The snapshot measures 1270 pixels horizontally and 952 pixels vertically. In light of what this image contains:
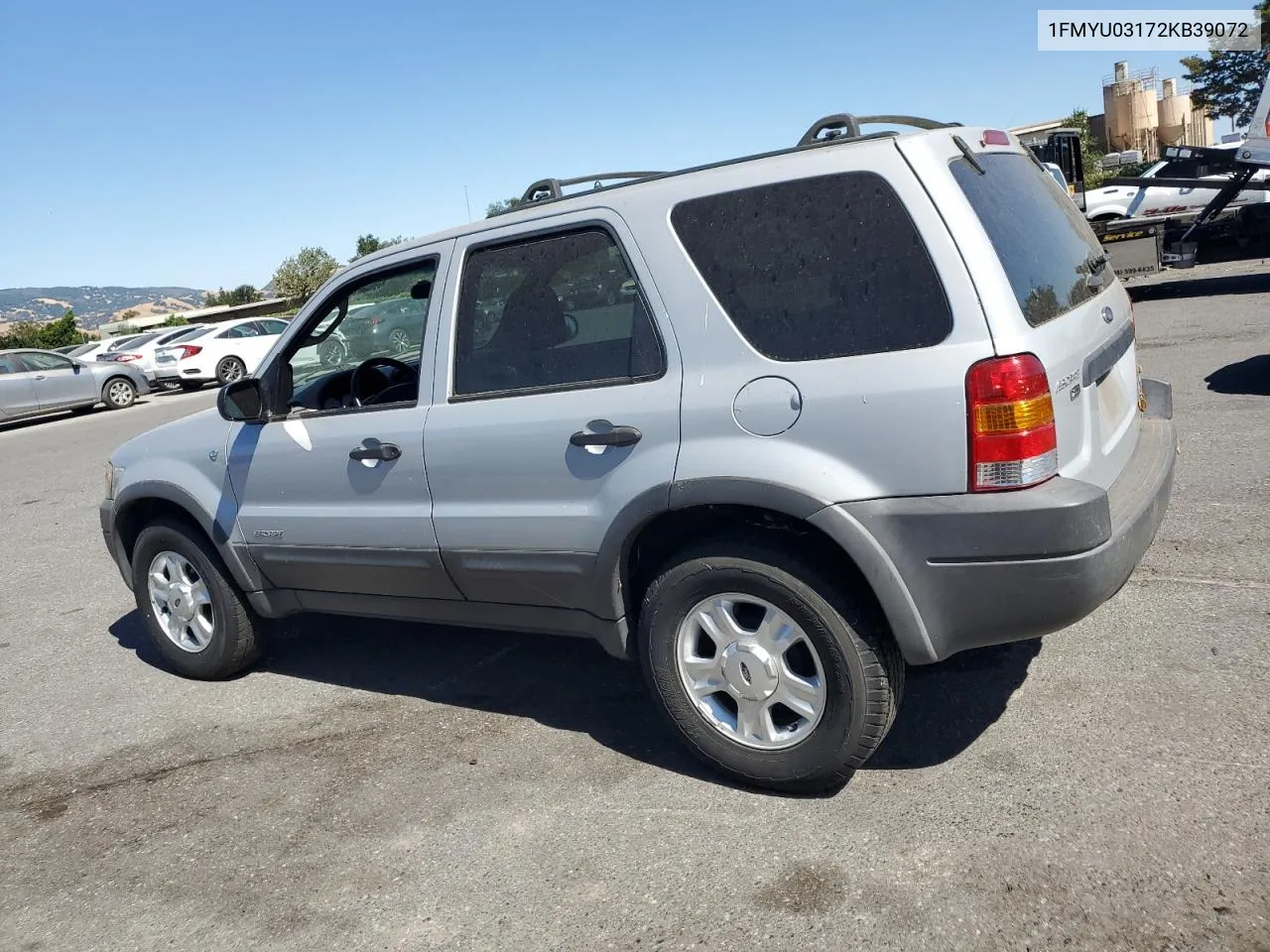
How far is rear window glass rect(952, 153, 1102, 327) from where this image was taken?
3.10 meters

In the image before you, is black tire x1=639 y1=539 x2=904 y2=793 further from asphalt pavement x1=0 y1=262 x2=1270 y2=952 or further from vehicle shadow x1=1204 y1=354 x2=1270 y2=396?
vehicle shadow x1=1204 y1=354 x2=1270 y2=396

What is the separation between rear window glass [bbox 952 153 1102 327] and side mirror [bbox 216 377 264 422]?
112 inches

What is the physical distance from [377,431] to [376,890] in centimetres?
168

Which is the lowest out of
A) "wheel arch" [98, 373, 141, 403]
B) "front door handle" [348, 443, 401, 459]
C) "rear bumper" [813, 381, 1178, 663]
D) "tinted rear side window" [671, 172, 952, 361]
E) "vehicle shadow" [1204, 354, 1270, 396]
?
"vehicle shadow" [1204, 354, 1270, 396]

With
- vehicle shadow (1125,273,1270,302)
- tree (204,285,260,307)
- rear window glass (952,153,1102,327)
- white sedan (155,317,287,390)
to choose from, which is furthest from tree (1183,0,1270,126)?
tree (204,285,260,307)

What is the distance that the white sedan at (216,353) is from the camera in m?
23.2

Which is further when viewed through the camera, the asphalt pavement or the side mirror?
the side mirror

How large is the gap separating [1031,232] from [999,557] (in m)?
1.11

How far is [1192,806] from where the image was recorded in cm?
301

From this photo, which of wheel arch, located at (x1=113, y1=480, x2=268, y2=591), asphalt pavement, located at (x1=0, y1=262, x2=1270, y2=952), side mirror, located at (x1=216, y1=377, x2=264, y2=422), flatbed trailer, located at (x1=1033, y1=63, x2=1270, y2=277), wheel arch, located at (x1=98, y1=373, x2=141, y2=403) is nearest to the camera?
asphalt pavement, located at (x1=0, y1=262, x2=1270, y2=952)

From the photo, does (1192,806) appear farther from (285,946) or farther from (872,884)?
(285,946)

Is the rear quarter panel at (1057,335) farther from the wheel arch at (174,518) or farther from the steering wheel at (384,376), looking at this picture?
the wheel arch at (174,518)

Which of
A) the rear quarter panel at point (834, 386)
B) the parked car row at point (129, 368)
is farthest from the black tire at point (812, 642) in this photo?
the parked car row at point (129, 368)

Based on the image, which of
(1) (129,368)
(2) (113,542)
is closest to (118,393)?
(1) (129,368)
